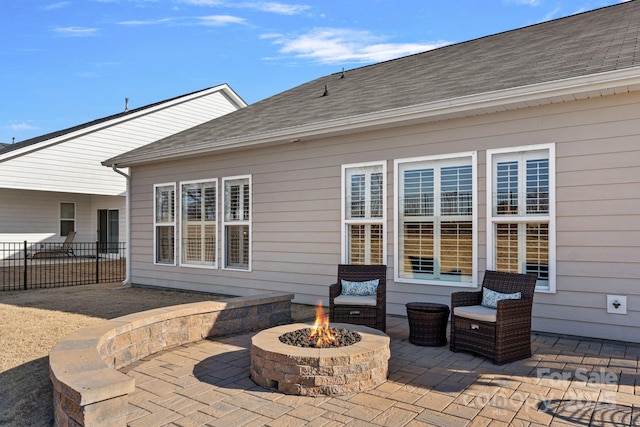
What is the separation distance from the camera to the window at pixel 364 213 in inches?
249

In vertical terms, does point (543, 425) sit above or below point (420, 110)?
below

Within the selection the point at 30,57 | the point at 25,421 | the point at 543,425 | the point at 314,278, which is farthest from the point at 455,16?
the point at 30,57

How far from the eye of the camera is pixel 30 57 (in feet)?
57.7

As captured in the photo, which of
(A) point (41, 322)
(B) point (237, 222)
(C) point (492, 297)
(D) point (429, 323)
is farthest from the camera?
(B) point (237, 222)

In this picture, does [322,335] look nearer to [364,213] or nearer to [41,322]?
[364,213]

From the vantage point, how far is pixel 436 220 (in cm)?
582

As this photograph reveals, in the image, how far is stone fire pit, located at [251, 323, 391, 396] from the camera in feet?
10.7

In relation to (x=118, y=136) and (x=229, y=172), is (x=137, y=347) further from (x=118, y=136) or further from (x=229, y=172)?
(x=118, y=136)

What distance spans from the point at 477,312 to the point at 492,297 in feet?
1.32

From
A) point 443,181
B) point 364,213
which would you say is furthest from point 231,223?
point 443,181

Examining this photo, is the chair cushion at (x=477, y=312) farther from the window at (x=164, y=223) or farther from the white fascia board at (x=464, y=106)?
the window at (x=164, y=223)

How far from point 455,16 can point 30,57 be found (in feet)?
54.6

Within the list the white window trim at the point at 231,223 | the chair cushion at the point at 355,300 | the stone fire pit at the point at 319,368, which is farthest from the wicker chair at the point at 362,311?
the white window trim at the point at 231,223

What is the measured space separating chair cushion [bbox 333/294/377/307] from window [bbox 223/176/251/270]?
310cm
